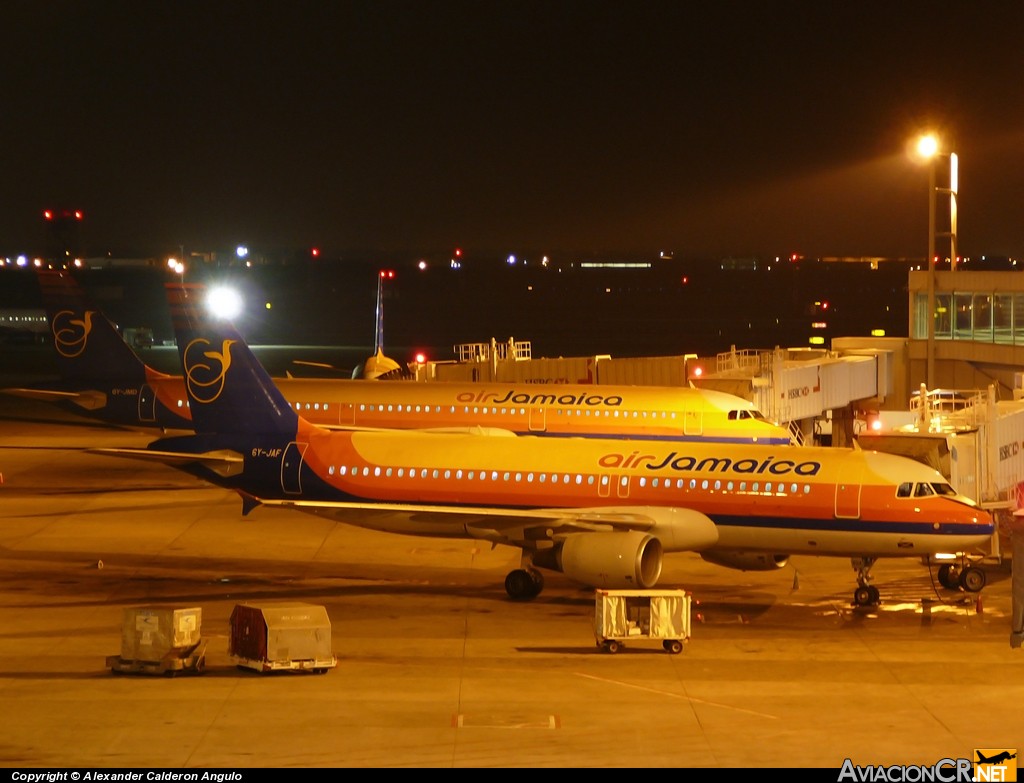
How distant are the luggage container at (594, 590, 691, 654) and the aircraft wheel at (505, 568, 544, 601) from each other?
4.73 meters

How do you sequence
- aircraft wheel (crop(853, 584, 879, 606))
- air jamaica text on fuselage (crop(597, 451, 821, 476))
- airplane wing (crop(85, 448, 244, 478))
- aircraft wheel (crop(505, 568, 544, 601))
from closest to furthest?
1. aircraft wheel (crop(853, 584, 879, 606))
2. air jamaica text on fuselage (crop(597, 451, 821, 476))
3. aircraft wheel (crop(505, 568, 544, 601))
4. airplane wing (crop(85, 448, 244, 478))

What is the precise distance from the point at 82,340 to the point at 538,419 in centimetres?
1649

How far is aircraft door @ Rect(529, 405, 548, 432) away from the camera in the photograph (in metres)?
48.5

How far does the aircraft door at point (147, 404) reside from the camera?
4891 cm

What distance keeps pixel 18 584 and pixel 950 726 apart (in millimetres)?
20709

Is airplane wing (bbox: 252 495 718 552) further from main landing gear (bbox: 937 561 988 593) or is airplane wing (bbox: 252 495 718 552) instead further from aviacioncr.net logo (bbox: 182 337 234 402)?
main landing gear (bbox: 937 561 988 593)

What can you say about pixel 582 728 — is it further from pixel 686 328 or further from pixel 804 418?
pixel 686 328

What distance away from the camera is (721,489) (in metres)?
31.0

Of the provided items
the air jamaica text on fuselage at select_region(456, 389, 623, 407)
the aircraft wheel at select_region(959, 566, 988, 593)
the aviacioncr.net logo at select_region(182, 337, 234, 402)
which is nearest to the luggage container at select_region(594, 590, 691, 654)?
the aircraft wheel at select_region(959, 566, 988, 593)

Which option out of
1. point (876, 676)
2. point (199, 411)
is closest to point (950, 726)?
point (876, 676)

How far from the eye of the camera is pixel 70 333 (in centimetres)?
5112

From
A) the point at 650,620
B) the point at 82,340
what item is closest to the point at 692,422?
the point at 650,620

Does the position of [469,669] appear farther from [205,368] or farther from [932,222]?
[932,222]

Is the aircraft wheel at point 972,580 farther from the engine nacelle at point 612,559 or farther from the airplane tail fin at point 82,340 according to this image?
the airplane tail fin at point 82,340
